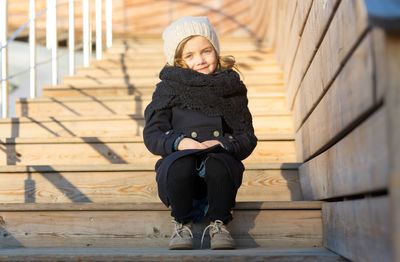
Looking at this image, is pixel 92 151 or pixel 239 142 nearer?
pixel 239 142

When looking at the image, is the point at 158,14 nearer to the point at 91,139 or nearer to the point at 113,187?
the point at 91,139

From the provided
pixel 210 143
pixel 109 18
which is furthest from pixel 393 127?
pixel 109 18

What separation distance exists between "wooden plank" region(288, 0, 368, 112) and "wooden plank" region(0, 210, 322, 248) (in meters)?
0.39

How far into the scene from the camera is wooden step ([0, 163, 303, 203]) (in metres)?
2.78

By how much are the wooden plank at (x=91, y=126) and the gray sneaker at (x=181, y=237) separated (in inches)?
51.0

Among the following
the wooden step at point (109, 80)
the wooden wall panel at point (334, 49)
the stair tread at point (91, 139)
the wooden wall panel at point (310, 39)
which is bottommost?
the stair tread at point (91, 139)

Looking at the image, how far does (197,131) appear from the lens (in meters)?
2.41

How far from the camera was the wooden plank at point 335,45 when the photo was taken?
150 cm

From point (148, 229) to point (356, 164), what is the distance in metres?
0.91

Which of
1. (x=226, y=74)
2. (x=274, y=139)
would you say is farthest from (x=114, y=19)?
(x=226, y=74)

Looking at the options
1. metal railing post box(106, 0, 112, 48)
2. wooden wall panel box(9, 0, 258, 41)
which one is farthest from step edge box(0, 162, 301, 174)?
wooden wall panel box(9, 0, 258, 41)

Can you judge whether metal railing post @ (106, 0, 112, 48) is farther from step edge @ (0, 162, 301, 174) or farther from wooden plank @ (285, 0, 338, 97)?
step edge @ (0, 162, 301, 174)

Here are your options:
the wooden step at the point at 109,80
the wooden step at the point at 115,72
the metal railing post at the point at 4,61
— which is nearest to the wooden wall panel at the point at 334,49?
the metal railing post at the point at 4,61

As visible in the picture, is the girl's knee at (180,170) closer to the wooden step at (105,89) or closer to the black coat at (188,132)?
the black coat at (188,132)
